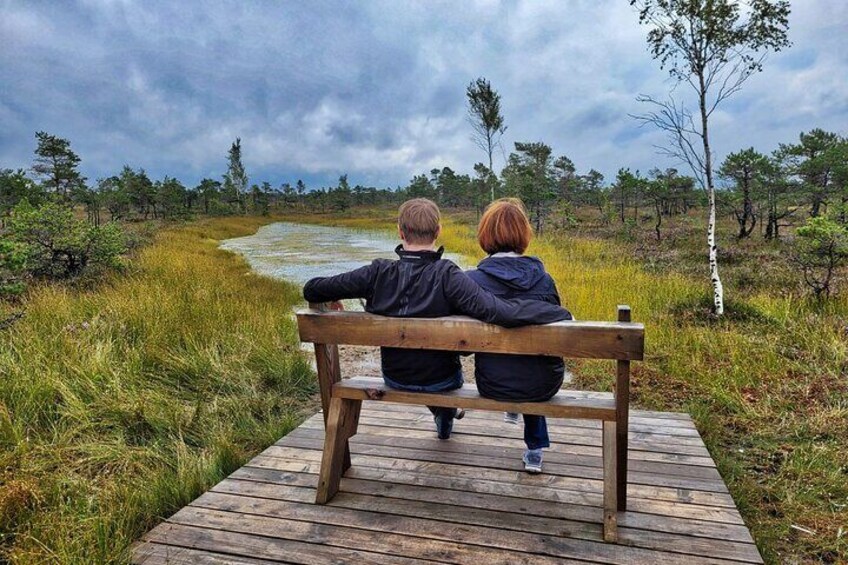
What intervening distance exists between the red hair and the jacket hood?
66 millimetres

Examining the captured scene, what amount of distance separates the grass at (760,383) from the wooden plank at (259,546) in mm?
1943

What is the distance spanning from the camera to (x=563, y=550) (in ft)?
6.47

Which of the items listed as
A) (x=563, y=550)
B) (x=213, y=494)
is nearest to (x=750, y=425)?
(x=563, y=550)

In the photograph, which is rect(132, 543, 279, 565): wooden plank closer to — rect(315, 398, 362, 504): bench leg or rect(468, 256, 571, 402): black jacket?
rect(315, 398, 362, 504): bench leg

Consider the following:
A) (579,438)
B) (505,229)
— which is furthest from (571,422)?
(505,229)

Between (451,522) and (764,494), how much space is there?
6.73 feet

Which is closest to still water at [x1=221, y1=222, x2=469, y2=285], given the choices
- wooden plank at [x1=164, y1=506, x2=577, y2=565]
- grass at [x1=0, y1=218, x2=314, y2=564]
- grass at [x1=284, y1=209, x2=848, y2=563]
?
grass at [x1=0, y1=218, x2=314, y2=564]

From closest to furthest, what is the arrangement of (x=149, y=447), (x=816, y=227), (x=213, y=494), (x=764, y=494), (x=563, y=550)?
1. (x=563, y=550)
2. (x=213, y=494)
3. (x=764, y=494)
4. (x=149, y=447)
5. (x=816, y=227)

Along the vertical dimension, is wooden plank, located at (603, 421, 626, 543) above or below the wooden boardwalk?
above

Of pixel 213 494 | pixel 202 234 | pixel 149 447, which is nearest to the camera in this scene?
pixel 213 494

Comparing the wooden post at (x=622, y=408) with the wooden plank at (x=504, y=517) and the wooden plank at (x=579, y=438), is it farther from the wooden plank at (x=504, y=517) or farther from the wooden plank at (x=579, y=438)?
the wooden plank at (x=579, y=438)

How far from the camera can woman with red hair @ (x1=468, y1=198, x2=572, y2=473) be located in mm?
2207

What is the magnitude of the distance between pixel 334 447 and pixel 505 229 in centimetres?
136

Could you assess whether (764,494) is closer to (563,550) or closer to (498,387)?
(563,550)
